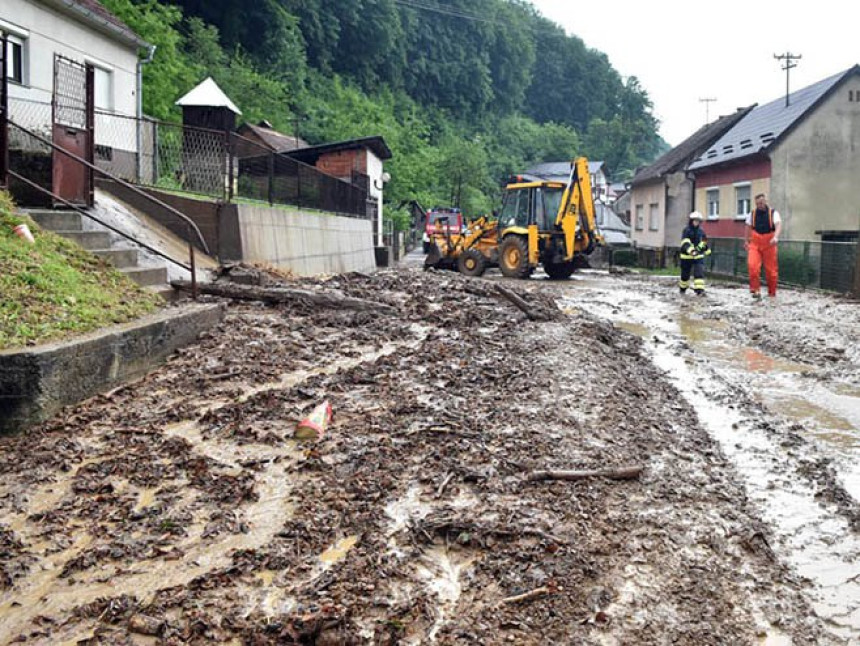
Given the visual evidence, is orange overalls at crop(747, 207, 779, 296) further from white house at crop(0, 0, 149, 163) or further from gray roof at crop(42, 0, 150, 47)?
gray roof at crop(42, 0, 150, 47)

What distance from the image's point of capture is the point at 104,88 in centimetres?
2302

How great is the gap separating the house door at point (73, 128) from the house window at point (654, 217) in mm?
35255

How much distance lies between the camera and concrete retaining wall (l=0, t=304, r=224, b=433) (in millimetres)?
5559

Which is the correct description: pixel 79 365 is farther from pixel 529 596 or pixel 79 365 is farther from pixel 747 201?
pixel 747 201

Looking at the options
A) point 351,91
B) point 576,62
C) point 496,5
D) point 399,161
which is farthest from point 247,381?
point 576,62

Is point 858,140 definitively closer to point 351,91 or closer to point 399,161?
point 399,161

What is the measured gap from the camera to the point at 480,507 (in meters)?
4.41

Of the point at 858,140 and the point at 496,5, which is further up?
the point at 496,5

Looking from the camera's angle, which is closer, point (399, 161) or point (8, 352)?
point (8, 352)

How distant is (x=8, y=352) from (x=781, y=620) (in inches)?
188

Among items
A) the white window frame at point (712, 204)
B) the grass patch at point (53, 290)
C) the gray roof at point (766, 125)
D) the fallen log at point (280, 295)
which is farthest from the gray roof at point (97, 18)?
the white window frame at point (712, 204)

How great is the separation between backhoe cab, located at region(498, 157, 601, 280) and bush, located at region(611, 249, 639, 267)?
33.4 feet

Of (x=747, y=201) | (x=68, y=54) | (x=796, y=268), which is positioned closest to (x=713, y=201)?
(x=747, y=201)

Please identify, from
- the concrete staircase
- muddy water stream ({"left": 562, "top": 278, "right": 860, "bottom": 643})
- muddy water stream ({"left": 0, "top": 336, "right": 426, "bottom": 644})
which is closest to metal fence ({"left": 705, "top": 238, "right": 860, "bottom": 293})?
muddy water stream ({"left": 562, "top": 278, "right": 860, "bottom": 643})
